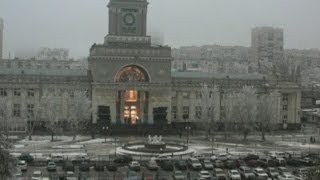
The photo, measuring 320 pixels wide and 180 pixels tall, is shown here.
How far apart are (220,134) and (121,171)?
30.9 meters

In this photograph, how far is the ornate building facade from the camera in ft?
259

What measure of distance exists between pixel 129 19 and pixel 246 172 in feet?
134

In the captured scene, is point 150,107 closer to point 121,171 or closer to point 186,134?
point 186,134

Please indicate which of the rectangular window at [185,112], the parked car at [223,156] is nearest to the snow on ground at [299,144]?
the parked car at [223,156]

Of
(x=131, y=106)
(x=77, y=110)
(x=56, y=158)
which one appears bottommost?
(x=56, y=158)

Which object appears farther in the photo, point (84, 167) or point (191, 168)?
point (191, 168)

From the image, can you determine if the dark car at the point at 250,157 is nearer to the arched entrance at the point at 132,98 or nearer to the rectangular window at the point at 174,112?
the arched entrance at the point at 132,98

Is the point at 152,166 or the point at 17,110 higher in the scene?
the point at 17,110

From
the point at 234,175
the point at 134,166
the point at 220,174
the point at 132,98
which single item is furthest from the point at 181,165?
the point at 132,98

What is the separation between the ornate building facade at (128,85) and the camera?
259ft

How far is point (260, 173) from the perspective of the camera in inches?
1789

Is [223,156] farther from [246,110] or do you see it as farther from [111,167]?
[246,110]

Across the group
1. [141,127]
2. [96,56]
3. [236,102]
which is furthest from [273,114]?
[96,56]

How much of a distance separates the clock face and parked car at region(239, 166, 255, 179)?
38270mm
